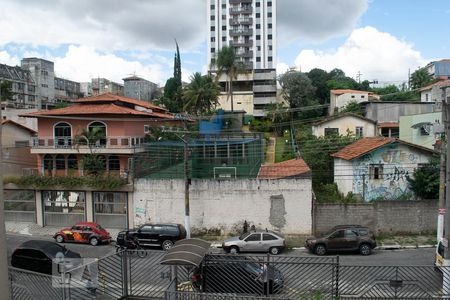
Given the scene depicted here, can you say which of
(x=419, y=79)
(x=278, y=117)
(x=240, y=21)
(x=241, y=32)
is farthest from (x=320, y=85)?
(x=240, y=21)

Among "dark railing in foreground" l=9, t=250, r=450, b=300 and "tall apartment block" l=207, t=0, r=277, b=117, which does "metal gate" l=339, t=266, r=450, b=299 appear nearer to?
"dark railing in foreground" l=9, t=250, r=450, b=300

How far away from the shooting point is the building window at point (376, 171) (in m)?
26.6

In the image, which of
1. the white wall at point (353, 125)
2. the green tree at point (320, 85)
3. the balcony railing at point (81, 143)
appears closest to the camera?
the balcony railing at point (81, 143)

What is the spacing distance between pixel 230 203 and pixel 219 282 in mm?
15312

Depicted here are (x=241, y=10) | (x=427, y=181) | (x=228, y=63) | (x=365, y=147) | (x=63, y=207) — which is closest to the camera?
(x=427, y=181)

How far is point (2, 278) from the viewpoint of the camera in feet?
18.9

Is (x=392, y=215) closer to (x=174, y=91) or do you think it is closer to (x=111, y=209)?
(x=111, y=209)

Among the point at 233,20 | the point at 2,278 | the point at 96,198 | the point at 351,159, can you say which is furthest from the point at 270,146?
the point at 233,20

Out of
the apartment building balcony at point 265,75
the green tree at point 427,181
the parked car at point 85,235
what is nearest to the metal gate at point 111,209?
the parked car at point 85,235

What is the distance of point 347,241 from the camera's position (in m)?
21.1

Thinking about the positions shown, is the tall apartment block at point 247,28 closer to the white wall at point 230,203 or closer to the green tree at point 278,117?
the green tree at point 278,117

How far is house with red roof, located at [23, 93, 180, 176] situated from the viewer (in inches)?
1273

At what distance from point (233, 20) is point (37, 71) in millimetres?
47817

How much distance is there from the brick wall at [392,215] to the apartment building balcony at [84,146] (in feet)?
53.0
